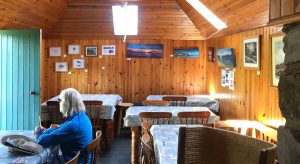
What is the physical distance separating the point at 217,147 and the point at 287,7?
1159mm

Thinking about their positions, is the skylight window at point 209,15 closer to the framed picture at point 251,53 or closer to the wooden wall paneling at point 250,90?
the wooden wall paneling at point 250,90


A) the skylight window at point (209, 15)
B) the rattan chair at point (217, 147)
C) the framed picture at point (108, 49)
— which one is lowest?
the rattan chair at point (217, 147)

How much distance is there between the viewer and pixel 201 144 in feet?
7.29

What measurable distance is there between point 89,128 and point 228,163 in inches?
71.3

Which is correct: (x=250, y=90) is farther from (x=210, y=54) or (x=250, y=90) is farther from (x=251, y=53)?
(x=210, y=54)

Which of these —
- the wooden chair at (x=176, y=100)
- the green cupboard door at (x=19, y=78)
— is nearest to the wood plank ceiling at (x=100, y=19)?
the green cupboard door at (x=19, y=78)

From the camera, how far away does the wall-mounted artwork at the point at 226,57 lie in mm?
5812

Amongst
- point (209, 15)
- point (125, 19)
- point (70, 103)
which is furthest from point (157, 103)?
point (70, 103)

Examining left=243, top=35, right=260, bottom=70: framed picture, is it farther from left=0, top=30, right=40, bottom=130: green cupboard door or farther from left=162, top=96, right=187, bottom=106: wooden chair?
left=0, top=30, right=40, bottom=130: green cupboard door

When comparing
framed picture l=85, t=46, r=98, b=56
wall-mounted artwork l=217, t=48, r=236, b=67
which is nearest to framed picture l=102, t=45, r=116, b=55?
framed picture l=85, t=46, r=98, b=56

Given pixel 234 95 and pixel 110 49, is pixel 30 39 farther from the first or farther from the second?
pixel 234 95

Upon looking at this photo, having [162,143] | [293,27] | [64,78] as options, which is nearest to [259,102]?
[162,143]

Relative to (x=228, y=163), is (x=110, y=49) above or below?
above

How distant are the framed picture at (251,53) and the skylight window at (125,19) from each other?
9.53 feet
